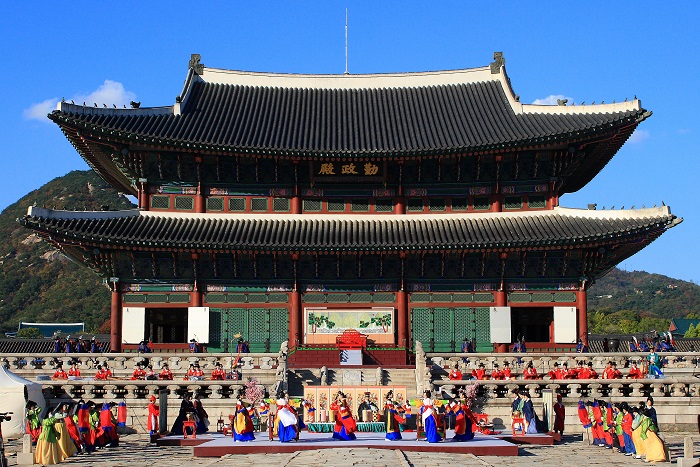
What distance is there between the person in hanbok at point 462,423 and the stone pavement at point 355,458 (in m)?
1.66

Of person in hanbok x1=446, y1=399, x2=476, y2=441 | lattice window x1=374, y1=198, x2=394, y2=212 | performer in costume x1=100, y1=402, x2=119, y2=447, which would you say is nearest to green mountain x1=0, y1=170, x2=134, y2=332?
lattice window x1=374, y1=198, x2=394, y2=212

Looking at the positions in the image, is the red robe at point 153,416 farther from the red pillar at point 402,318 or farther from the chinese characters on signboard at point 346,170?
the chinese characters on signboard at point 346,170

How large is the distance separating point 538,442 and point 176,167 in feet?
75.5

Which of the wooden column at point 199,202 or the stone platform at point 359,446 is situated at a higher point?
the wooden column at point 199,202

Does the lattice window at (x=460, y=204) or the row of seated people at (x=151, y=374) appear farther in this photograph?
Result: the lattice window at (x=460, y=204)

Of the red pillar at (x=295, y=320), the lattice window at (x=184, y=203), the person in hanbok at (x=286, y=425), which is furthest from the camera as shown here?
the lattice window at (x=184, y=203)

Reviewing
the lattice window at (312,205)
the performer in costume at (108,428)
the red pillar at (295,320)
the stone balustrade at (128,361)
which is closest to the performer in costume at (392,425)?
the stone balustrade at (128,361)

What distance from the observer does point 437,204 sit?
43844 millimetres

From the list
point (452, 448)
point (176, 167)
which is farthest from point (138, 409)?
point (176, 167)

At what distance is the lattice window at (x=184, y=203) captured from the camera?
43281 mm

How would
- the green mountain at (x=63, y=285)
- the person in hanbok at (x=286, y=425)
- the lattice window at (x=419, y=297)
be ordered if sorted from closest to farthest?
the person in hanbok at (x=286, y=425), the lattice window at (x=419, y=297), the green mountain at (x=63, y=285)

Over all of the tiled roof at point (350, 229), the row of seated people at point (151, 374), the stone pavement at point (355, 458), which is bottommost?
the stone pavement at point (355, 458)

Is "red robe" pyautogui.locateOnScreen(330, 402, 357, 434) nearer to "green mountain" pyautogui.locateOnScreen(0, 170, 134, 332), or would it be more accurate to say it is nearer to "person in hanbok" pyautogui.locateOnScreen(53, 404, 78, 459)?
"person in hanbok" pyautogui.locateOnScreen(53, 404, 78, 459)

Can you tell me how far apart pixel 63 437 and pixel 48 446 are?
2.95ft
